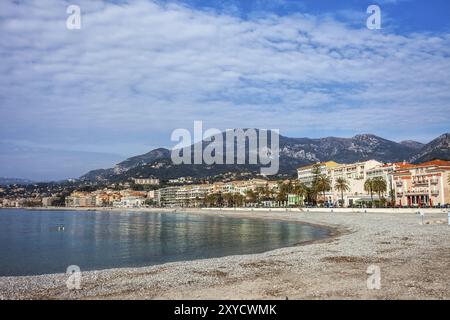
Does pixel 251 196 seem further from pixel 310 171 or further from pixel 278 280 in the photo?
pixel 278 280

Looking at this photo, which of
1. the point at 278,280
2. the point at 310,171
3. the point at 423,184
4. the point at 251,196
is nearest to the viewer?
the point at 278,280

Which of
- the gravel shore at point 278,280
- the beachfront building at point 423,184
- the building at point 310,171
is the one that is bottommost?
the gravel shore at point 278,280

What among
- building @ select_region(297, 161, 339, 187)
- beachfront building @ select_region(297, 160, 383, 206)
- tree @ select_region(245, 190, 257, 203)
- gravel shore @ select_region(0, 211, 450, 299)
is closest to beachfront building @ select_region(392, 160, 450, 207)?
beachfront building @ select_region(297, 160, 383, 206)

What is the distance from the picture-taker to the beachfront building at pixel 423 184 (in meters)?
85.6

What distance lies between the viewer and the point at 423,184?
89938 millimetres

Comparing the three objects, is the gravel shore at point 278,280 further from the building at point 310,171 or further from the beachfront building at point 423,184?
the building at point 310,171

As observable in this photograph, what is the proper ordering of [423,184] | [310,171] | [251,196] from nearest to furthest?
[423,184] → [251,196] → [310,171]

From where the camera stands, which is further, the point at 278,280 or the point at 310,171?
the point at 310,171

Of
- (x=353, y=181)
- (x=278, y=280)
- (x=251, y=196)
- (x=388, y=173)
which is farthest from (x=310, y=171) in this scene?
(x=278, y=280)

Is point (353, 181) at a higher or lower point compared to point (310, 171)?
lower

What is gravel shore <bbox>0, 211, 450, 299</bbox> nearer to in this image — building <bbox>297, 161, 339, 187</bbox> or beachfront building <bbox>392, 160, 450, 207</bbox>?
beachfront building <bbox>392, 160, 450, 207</bbox>

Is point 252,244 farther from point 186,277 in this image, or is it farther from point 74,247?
point 186,277

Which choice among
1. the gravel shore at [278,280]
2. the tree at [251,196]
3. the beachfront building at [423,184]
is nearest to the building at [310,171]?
the tree at [251,196]

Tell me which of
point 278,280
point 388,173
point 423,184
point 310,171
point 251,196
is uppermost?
point 310,171
